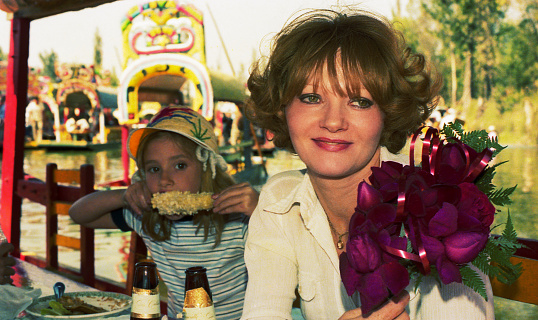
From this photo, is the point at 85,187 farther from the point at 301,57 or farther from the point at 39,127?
the point at 39,127

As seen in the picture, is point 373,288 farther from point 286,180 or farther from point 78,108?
point 78,108

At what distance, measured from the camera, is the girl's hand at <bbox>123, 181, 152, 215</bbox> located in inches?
87.0

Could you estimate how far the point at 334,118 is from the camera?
133 cm

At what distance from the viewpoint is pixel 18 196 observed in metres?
4.87

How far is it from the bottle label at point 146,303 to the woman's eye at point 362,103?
0.65m

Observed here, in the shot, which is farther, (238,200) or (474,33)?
(474,33)

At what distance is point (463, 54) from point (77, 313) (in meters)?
32.0

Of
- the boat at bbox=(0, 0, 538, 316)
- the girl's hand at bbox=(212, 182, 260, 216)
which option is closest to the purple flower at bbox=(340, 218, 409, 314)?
the girl's hand at bbox=(212, 182, 260, 216)

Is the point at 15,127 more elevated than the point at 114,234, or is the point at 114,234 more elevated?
the point at 15,127

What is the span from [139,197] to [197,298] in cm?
109

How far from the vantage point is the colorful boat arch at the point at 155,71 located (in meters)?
9.59

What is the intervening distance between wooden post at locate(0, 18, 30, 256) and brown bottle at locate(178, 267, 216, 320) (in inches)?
160

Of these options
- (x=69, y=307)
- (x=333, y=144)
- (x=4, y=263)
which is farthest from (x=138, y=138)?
(x=333, y=144)

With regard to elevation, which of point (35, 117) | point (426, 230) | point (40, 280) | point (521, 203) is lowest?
point (521, 203)
